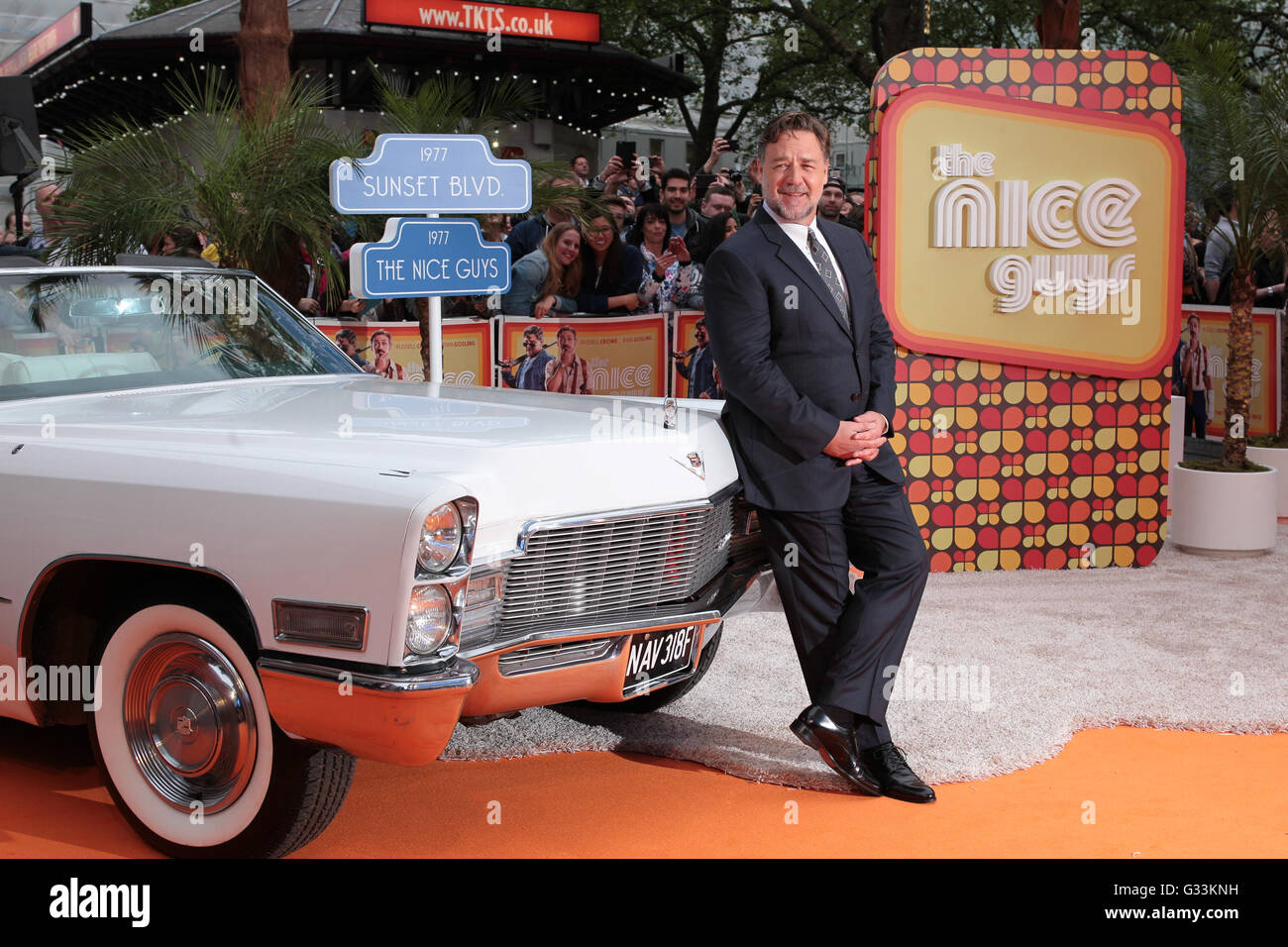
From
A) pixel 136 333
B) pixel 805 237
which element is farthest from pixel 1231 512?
pixel 136 333

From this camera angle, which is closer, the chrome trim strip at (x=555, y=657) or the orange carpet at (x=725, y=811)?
the chrome trim strip at (x=555, y=657)

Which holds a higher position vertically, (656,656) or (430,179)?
(430,179)

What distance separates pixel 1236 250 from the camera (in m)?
8.14

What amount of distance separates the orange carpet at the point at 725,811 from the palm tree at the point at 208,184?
3098mm

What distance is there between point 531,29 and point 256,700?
68.4ft

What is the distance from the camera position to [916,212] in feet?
Answer: 23.2

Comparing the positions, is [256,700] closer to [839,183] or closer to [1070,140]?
[1070,140]

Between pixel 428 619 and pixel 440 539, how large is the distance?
0.19 meters

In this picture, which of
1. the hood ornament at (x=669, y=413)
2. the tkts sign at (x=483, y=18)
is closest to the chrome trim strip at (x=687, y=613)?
the hood ornament at (x=669, y=413)

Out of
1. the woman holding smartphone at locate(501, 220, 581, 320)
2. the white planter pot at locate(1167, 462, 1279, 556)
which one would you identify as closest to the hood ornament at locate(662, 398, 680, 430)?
the white planter pot at locate(1167, 462, 1279, 556)

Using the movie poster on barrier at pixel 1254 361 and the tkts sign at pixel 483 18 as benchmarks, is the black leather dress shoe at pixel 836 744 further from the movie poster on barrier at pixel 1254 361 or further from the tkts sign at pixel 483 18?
the tkts sign at pixel 483 18

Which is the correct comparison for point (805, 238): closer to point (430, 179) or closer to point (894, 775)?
point (894, 775)

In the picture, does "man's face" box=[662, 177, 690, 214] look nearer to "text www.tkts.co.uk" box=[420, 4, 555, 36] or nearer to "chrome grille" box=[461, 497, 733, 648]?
"chrome grille" box=[461, 497, 733, 648]

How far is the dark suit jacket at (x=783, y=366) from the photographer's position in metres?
4.05
